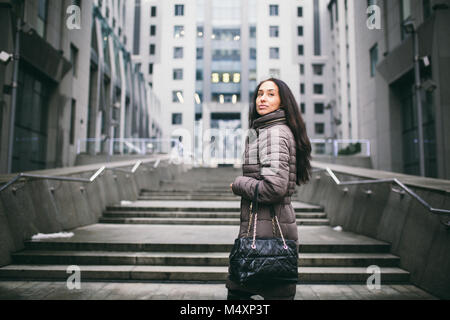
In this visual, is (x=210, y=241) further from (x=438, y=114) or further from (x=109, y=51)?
(x=109, y=51)

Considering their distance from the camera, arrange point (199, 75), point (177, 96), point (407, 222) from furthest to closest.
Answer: point (199, 75), point (177, 96), point (407, 222)

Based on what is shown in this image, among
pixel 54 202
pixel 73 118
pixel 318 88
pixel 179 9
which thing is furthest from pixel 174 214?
pixel 318 88

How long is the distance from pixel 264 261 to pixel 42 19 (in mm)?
18029

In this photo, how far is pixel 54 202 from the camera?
648 cm

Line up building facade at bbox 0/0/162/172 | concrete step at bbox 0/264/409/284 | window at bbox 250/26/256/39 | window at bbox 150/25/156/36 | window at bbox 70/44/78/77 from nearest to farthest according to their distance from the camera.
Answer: concrete step at bbox 0/264/409/284 < building facade at bbox 0/0/162/172 < window at bbox 70/44/78/77 < window at bbox 250/26/256/39 < window at bbox 150/25/156/36

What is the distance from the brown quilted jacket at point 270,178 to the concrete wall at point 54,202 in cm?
431

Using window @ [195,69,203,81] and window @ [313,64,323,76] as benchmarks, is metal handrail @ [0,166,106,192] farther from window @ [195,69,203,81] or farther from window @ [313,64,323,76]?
window @ [313,64,323,76]

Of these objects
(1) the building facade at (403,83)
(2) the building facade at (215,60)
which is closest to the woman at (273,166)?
(1) the building facade at (403,83)

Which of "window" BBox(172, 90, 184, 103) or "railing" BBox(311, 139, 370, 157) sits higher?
"window" BBox(172, 90, 184, 103)

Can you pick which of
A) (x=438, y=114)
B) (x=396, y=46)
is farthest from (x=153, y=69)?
(x=438, y=114)

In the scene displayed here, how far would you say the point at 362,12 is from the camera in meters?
20.8

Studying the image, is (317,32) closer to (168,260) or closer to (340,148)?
(340,148)

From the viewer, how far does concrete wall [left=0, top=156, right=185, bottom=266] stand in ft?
16.8

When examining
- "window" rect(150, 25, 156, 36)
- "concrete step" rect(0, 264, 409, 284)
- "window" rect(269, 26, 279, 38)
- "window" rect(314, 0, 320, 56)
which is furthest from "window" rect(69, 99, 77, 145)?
"window" rect(314, 0, 320, 56)
